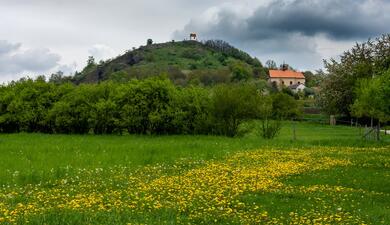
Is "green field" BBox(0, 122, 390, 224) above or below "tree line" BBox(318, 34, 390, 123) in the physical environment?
below

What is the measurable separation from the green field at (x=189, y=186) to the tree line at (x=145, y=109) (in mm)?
16067

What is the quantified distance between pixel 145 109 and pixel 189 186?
29.0 m

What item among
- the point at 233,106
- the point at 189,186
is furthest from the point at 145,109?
→ the point at 189,186

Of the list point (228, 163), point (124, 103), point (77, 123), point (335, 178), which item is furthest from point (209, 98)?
point (335, 178)

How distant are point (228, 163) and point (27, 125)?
3144 centimetres

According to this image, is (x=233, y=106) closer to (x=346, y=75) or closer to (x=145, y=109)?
(x=145, y=109)

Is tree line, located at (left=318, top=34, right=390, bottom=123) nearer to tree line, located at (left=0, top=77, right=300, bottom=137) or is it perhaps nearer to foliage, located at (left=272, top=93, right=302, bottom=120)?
foliage, located at (left=272, top=93, right=302, bottom=120)

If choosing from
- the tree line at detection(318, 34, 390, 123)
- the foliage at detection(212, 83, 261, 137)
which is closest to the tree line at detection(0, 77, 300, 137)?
the foliage at detection(212, 83, 261, 137)

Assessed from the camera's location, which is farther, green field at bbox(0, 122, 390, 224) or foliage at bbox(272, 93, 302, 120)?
foliage at bbox(272, 93, 302, 120)

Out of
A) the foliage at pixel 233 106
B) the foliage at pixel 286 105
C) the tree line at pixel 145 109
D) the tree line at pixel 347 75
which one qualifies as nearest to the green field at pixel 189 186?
the foliage at pixel 233 106

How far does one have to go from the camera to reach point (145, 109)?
147 ft

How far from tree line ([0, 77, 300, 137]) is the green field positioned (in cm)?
1607

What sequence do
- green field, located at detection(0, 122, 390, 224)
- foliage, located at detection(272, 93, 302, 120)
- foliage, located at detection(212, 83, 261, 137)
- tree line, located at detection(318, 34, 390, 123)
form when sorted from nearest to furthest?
green field, located at detection(0, 122, 390, 224) → foliage, located at detection(212, 83, 261, 137) → tree line, located at detection(318, 34, 390, 123) → foliage, located at detection(272, 93, 302, 120)

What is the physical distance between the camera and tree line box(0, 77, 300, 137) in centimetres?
4478
